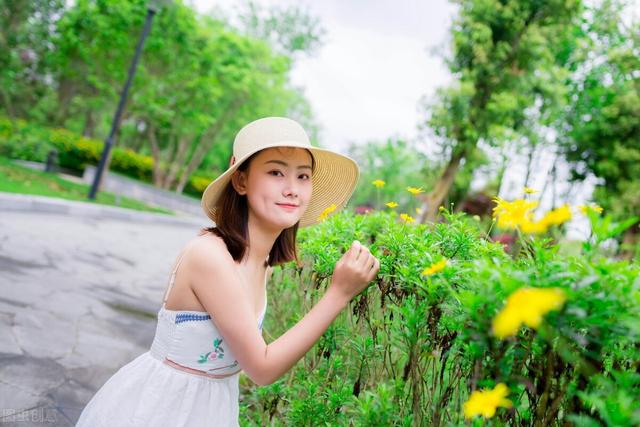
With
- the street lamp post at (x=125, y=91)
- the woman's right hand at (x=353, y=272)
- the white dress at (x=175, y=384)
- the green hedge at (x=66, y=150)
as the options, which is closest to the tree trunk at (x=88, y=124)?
the green hedge at (x=66, y=150)

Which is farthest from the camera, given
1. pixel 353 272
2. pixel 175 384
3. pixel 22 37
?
pixel 22 37

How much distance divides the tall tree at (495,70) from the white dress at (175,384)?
1147cm

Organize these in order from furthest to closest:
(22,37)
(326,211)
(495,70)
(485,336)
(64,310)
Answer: (22,37), (495,70), (64,310), (326,211), (485,336)

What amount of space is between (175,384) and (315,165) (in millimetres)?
931

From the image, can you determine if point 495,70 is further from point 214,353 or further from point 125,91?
point 214,353

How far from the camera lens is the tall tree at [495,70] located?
1285 centimetres

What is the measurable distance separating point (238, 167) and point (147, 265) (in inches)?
200

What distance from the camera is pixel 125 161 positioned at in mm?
21422

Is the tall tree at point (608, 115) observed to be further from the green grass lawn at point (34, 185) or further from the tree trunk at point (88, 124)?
the tree trunk at point (88, 124)

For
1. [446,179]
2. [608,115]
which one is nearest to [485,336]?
[446,179]

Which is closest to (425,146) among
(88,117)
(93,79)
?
(93,79)

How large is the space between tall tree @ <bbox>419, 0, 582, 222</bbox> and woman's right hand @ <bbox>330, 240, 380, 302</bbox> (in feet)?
37.7

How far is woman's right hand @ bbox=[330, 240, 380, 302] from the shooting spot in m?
1.39

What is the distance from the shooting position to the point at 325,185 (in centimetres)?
202
